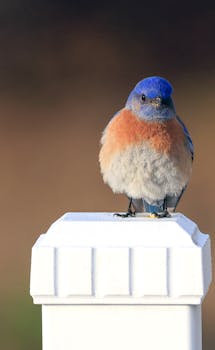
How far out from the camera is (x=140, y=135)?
2846 mm

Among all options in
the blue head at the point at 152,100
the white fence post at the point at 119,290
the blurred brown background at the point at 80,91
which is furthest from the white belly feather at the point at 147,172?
the blurred brown background at the point at 80,91

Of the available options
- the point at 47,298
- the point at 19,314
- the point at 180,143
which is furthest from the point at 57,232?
the point at 19,314

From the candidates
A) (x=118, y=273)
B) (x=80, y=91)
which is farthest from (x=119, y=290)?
(x=80, y=91)

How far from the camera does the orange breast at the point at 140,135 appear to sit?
2768 millimetres

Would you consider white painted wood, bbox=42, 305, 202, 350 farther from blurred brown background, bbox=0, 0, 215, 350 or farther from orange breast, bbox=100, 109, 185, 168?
blurred brown background, bbox=0, 0, 215, 350

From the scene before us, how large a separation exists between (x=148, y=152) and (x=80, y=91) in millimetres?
4489

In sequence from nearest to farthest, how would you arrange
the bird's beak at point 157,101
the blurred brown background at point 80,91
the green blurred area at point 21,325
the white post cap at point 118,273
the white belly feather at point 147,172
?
1. the white post cap at point 118,273
2. the white belly feather at point 147,172
3. the bird's beak at point 157,101
4. the green blurred area at point 21,325
5. the blurred brown background at point 80,91

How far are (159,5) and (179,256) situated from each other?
20.8 ft

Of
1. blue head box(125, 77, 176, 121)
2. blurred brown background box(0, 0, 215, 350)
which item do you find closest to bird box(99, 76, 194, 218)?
blue head box(125, 77, 176, 121)

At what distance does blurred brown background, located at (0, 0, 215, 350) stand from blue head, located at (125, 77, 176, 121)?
3.50 meters

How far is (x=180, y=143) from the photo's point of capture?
9.28 ft

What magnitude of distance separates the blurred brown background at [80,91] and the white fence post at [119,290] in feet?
16.4

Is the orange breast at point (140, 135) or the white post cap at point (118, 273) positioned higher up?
the orange breast at point (140, 135)

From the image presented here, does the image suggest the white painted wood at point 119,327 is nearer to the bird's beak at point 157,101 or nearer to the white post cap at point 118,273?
the white post cap at point 118,273
